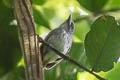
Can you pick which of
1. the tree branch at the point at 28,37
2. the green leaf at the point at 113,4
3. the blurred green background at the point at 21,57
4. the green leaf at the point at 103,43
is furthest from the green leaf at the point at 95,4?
the tree branch at the point at 28,37

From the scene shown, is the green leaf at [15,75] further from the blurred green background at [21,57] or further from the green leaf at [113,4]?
the green leaf at [113,4]

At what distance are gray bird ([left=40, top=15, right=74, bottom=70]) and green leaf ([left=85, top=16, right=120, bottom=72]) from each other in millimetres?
147

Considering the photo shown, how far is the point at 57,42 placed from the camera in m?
1.06

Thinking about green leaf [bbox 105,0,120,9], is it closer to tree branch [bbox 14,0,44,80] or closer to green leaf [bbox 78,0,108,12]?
green leaf [bbox 78,0,108,12]

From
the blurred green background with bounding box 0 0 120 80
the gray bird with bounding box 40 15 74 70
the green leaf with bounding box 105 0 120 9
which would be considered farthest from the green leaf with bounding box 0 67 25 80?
the green leaf with bounding box 105 0 120 9

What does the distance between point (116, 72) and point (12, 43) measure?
0.37 metres

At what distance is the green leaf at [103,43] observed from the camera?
0.88 meters

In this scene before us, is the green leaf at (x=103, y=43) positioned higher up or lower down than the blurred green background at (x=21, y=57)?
higher up

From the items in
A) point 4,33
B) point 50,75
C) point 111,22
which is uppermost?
point 111,22

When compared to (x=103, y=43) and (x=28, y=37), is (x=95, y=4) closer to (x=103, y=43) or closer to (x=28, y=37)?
(x=103, y=43)

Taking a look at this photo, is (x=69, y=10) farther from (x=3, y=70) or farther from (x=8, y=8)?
(x=3, y=70)

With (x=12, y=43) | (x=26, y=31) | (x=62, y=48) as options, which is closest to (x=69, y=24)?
(x=62, y=48)

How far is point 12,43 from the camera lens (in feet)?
3.96

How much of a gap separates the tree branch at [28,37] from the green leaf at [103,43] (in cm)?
15
